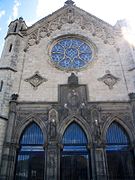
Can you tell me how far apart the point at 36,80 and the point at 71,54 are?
374 centimetres

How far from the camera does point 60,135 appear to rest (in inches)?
469

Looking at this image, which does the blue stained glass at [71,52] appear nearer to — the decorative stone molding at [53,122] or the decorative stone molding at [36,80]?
the decorative stone molding at [36,80]

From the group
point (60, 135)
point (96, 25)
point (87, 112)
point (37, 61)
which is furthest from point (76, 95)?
point (96, 25)

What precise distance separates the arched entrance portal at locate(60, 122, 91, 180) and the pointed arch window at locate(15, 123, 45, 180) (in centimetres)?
126

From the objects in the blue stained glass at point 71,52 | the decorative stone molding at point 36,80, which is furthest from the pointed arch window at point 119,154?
the blue stained glass at point 71,52

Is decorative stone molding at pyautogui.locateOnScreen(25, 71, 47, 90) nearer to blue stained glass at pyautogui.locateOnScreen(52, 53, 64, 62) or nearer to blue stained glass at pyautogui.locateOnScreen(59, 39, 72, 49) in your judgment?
blue stained glass at pyautogui.locateOnScreen(52, 53, 64, 62)

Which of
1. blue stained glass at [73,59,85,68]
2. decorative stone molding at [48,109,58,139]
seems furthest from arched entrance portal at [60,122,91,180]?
blue stained glass at [73,59,85,68]

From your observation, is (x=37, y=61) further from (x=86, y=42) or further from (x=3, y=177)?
(x=3, y=177)

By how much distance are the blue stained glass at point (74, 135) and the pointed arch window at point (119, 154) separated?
1502mm

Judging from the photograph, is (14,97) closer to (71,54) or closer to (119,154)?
(71,54)

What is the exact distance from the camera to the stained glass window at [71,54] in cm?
1545

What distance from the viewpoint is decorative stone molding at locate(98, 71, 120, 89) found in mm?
14158

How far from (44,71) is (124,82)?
5.76 m

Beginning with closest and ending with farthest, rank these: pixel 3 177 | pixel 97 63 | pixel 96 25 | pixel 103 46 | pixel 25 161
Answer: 1. pixel 3 177
2. pixel 25 161
3. pixel 97 63
4. pixel 103 46
5. pixel 96 25
